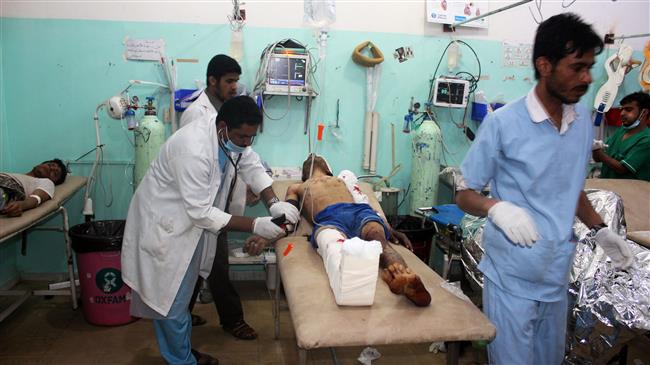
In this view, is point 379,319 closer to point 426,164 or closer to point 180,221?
point 180,221

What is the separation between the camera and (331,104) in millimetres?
3291

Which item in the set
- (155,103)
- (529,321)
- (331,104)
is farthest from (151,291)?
(331,104)

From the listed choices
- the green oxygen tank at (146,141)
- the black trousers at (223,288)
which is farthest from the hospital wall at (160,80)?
the black trousers at (223,288)

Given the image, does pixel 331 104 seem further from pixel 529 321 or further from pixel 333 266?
pixel 529 321

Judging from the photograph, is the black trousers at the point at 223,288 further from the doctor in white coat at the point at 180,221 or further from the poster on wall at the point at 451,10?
the poster on wall at the point at 451,10

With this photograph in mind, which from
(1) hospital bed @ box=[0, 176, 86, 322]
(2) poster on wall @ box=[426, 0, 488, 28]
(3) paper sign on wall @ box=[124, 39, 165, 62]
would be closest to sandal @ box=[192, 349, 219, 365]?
(1) hospital bed @ box=[0, 176, 86, 322]

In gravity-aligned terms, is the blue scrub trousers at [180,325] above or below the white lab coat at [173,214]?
below

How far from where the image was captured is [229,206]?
2.33m

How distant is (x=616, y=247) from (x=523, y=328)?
46 centimetres

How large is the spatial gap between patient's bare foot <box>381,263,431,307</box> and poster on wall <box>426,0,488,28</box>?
218 centimetres

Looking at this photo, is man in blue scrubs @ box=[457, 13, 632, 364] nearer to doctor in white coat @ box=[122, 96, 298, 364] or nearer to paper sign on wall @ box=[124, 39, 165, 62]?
doctor in white coat @ box=[122, 96, 298, 364]

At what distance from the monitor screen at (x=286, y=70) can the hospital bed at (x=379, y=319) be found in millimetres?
1569

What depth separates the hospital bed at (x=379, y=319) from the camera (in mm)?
1364

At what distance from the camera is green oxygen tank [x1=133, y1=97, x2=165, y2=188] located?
2801 millimetres
